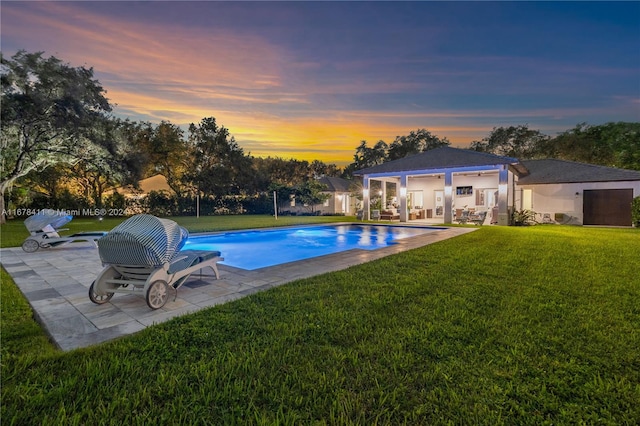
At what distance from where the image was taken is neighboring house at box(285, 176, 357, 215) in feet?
104

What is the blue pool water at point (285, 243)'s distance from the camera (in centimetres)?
1004

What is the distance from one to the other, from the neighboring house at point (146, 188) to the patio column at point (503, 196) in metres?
23.1

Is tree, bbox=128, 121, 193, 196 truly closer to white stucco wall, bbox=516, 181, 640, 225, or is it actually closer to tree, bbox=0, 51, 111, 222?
tree, bbox=0, 51, 111, 222

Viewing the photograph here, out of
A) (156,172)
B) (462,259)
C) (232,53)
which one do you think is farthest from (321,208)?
(462,259)

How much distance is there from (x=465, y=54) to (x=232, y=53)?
13463 millimetres

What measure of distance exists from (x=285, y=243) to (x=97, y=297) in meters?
9.45

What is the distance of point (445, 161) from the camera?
18766 millimetres

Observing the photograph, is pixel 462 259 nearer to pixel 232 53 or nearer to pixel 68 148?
pixel 232 53

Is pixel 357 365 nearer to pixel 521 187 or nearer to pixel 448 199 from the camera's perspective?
pixel 448 199

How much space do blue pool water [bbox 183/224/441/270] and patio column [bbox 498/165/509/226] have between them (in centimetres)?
434

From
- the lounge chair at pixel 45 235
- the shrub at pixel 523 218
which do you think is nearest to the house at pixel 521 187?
the shrub at pixel 523 218

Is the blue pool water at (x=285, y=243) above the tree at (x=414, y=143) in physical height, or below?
below

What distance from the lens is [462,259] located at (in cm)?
694

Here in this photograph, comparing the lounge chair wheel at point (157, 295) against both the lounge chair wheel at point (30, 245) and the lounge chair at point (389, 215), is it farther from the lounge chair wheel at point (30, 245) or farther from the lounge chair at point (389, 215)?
the lounge chair at point (389, 215)
